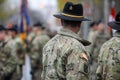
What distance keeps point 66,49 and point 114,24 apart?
158cm

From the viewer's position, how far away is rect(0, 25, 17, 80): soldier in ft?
43.1

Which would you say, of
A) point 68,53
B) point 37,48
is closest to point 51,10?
point 37,48

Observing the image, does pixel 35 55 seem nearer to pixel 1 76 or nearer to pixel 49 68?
pixel 1 76

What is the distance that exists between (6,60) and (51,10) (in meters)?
19.5

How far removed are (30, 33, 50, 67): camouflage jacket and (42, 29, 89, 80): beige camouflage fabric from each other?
8.85 meters

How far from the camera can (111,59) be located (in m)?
8.16

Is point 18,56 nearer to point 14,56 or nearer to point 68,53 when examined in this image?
point 14,56

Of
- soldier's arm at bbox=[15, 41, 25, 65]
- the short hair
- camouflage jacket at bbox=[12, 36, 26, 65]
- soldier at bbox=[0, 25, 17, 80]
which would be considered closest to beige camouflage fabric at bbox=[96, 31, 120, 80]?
the short hair

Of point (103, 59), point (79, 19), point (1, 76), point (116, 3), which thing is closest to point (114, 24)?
point (103, 59)

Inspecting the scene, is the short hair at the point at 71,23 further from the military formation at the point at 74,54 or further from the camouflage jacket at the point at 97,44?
the camouflage jacket at the point at 97,44

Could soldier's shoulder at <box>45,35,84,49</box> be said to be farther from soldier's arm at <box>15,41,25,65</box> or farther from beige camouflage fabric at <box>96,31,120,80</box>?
soldier's arm at <box>15,41,25,65</box>

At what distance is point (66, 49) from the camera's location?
274 inches

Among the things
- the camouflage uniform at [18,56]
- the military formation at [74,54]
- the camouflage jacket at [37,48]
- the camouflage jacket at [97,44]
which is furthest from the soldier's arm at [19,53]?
the military formation at [74,54]

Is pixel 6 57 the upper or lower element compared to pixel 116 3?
lower
